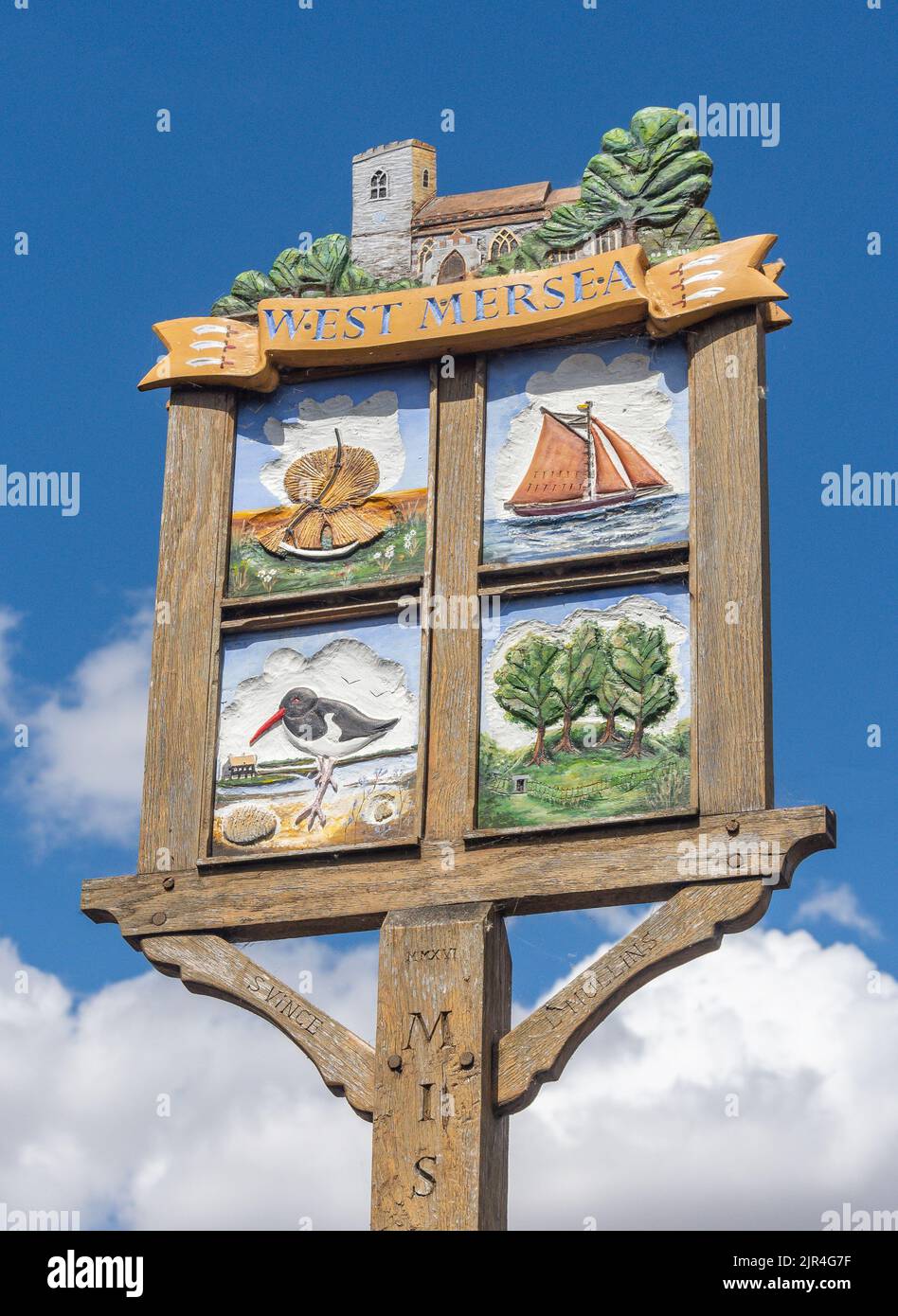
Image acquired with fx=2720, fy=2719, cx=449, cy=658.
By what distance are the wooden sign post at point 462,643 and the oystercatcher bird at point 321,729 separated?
14 millimetres

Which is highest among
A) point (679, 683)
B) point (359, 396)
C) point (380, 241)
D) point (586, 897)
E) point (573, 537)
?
point (380, 241)

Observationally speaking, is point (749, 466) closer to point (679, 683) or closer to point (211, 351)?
point (679, 683)

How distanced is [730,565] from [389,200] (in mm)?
3440

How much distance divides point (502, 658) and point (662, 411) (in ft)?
5.22

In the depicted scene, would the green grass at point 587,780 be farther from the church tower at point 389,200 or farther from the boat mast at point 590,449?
the church tower at point 389,200

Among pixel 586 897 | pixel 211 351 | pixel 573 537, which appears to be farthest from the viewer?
pixel 211 351

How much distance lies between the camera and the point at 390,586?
1449cm

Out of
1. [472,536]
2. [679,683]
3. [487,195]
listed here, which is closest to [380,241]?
[487,195]

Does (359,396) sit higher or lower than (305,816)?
higher

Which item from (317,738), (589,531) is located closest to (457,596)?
(589,531)

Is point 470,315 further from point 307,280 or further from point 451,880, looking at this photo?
point 451,880

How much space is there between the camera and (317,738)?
14469 mm

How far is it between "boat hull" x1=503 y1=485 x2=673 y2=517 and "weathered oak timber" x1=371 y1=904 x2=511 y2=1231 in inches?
87.1

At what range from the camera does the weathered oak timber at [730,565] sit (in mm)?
13414
